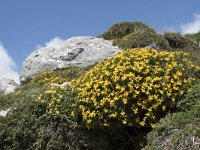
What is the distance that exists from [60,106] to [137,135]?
1.68 meters

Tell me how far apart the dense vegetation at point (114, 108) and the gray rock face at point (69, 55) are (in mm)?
5594

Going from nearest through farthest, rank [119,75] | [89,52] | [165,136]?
[165,136] < [119,75] < [89,52]

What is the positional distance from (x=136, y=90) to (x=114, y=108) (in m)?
0.54

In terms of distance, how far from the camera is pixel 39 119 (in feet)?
33.0

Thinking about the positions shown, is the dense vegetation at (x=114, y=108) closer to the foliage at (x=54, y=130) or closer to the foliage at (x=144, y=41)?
the foliage at (x=54, y=130)

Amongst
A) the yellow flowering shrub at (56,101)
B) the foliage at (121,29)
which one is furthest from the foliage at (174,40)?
the yellow flowering shrub at (56,101)

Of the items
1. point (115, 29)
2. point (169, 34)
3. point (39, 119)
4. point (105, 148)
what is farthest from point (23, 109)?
point (115, 29)

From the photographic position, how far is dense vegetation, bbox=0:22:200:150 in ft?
29.9

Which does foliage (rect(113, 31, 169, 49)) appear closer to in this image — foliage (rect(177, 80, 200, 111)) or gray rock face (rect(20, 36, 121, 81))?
gray rock face (rect(20, 36, 121, 81))

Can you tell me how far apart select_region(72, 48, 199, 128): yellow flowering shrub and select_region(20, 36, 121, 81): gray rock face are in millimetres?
6352

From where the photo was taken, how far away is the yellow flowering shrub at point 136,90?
916 cm

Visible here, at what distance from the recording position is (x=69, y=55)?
17.2 m

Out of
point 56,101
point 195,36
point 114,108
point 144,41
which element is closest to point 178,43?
Answer: point 144,41

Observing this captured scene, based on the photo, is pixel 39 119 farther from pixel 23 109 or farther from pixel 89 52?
pixel 89 52
